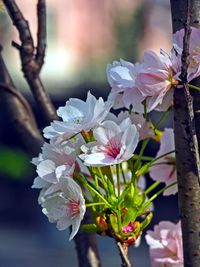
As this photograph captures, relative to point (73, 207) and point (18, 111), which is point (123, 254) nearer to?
point (73, 207)

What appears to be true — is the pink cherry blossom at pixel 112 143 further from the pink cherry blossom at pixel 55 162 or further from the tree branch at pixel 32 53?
the tree branch at pixel 32 53

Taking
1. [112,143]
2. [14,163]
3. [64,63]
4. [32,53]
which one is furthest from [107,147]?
[64,63]

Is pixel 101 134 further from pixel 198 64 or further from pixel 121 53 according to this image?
pixel 121 53

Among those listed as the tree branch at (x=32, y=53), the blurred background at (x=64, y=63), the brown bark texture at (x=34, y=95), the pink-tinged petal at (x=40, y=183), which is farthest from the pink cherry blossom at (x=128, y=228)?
the blurred background at (x=64, y=63)

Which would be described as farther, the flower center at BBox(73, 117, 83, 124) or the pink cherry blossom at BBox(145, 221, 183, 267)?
the pink cherry blossom at BBox(145, 221, 183, 267)

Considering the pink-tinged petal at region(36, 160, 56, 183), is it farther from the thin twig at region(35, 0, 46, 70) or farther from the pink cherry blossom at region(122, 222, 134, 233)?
the thin twig at region(35, 0, 46, 70)

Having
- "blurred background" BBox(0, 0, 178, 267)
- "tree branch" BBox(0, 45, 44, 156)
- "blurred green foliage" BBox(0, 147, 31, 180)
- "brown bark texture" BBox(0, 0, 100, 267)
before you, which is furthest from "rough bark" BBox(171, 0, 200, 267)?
"blurred green foliage" BBox(0, 147, 31, 180)

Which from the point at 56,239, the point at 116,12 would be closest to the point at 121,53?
the point at 116,12
